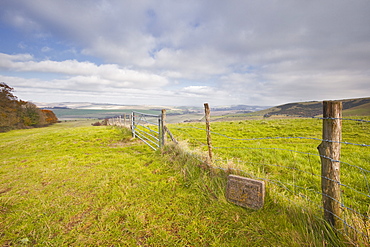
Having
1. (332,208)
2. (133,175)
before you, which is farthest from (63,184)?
(332,208)

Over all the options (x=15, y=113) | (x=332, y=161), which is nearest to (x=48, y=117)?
(x=15, y=113)

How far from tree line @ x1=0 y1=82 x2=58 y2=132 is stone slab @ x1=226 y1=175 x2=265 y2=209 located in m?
43.5

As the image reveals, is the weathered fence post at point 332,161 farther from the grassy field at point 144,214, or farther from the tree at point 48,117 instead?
the tree at point 48,117

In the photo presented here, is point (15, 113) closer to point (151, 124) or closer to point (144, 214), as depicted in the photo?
point (151, 124)

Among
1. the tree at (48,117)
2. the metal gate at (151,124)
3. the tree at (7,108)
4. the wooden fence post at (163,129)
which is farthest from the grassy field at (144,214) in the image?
the tree at (48,117)

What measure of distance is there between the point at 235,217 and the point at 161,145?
508cm

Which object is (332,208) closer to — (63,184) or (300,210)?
(300,210)

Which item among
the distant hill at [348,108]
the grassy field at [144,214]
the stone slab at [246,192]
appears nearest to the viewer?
the grassy field at [144,214]

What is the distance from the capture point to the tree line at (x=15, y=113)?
106 feet

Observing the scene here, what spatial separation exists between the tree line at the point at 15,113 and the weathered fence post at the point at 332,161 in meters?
45.0

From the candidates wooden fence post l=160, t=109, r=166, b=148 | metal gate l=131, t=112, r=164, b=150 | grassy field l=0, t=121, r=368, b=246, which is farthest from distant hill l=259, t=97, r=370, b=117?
grassy field l=0, t=121, r=368, b=246

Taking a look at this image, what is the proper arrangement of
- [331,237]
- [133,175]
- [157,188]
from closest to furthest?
[331,237] < [157,188] < [133,175]

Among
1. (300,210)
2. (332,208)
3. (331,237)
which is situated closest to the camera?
(331,237)

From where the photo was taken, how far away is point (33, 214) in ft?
10.8
